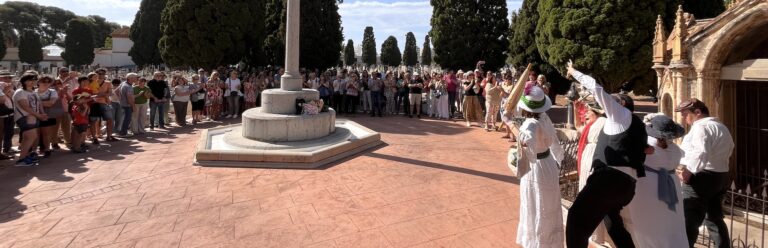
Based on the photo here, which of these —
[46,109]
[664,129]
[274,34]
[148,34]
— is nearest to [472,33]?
[274,34]

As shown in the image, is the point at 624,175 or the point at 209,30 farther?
the point at 209,30

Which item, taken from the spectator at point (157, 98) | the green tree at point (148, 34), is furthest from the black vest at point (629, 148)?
the green tree at point (148, 34)

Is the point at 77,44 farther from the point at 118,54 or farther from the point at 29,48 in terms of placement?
the point at 29,48

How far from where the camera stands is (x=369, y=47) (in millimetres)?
63125

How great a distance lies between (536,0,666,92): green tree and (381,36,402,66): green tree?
154ft

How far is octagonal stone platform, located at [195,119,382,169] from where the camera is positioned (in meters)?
7.68

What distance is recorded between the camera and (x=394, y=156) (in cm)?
857

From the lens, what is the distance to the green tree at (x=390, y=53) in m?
61.8

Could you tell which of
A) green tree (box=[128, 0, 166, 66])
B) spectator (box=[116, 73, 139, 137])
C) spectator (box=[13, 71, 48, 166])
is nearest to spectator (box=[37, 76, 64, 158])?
spectator (box=[13, 71, 48, 166])

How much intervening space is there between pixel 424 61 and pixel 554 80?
3722 centimetres

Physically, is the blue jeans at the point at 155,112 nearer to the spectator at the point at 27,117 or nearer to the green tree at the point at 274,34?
the spectator at the point at 27,117

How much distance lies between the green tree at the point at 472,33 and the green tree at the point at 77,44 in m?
47.8

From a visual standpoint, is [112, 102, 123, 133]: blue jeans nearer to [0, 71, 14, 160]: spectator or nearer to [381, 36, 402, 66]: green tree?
[0, 71, 14, 160]: spectator

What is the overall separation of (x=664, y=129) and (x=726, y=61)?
347 cm
